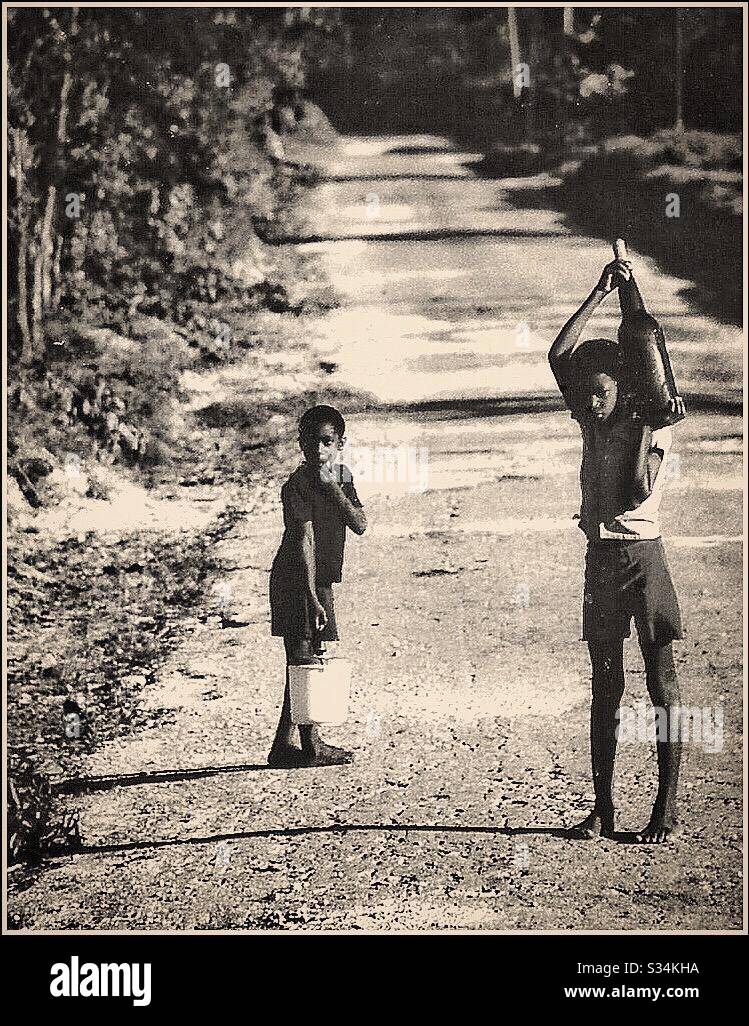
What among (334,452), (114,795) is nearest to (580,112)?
(334,452)

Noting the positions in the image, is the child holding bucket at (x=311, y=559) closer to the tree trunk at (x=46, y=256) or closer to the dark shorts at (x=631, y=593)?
the dark shorts at (x=631, y=593)

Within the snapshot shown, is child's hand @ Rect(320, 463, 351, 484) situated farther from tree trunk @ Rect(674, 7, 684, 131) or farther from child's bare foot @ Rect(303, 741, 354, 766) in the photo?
tree trunk @ Rect(674, 7, 684, 131)

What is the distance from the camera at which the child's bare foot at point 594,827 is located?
3941 mm

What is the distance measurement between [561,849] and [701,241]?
1.95 meters

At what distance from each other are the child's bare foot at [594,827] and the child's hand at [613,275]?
1.63 m

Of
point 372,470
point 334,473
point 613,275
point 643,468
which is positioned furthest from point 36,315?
point 643,468

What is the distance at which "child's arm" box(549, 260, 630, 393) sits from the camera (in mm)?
3992

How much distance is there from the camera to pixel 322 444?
405 cm

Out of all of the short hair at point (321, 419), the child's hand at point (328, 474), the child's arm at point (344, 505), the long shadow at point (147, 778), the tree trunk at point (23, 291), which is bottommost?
the long shadow at point (147, 778)

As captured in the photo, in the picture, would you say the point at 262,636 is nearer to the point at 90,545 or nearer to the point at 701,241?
the point at 90,545

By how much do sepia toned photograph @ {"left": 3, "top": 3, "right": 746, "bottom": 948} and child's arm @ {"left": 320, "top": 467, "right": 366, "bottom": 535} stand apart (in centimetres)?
3

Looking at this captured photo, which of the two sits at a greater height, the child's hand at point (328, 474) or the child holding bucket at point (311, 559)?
the child's hand at point (328, 474)

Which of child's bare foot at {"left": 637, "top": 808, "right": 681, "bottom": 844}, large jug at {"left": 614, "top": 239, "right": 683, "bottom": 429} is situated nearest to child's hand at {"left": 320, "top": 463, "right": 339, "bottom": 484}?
large jug at {"left": 614, "top": 239, "right": 683, "bottom": 429}

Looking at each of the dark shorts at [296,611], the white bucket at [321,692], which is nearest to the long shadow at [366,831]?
the white bucket at [321,692]
